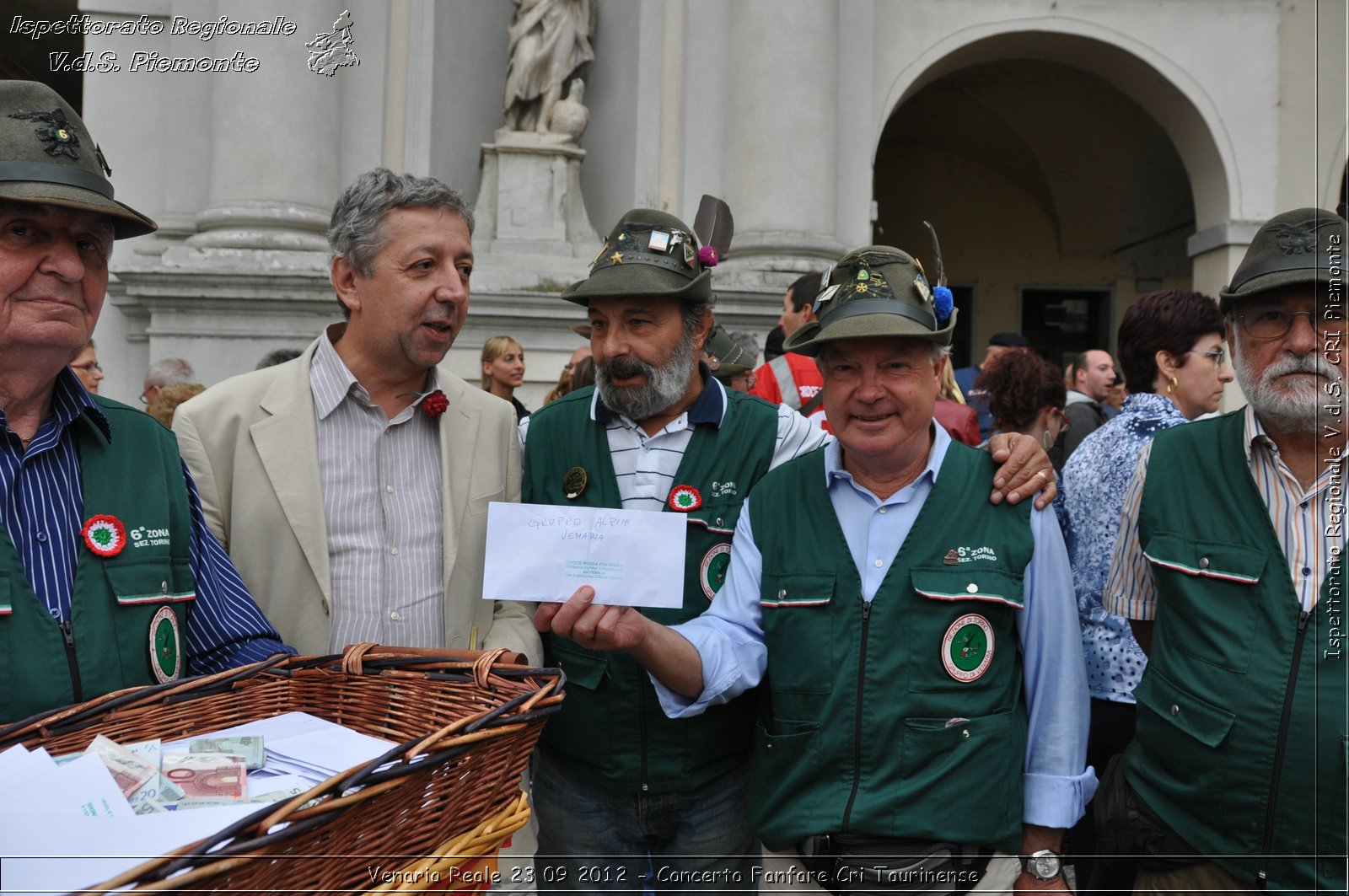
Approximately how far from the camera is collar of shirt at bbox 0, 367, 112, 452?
7.39ft

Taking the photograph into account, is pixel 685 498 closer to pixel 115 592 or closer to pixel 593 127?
pixel 115 592

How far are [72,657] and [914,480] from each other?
1790 mm

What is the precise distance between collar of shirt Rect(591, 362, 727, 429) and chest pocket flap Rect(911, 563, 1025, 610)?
0.84m

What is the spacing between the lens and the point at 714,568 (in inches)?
120

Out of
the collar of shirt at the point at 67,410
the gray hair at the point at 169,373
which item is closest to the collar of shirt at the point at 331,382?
the collar of shirt at the point at 67,410

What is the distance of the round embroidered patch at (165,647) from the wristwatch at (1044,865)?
1.85 meters

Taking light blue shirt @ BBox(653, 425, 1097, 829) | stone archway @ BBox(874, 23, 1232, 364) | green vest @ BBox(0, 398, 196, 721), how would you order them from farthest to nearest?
stone archway @ BBox(874, 23, 1232, 364) → light blue shirt @ BBox(653, 425, 1097, 829) → green vest @ BBox(0, 398, 196, 721)

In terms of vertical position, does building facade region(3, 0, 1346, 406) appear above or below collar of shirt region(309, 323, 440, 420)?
above

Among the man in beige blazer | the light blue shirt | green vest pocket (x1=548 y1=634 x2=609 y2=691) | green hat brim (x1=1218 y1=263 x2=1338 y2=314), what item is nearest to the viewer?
green hat brim (x1=1218 y1=263 x2=1338 y2=314)

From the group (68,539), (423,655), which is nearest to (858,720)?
(423,655)

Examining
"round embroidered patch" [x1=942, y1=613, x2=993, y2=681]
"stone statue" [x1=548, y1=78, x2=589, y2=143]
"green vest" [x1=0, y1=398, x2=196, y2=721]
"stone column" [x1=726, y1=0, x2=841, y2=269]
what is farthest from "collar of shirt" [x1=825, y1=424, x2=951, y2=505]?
"stone statue" [x1=548, y1=78, x2=589, y2=143]

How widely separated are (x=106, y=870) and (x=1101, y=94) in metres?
13.5

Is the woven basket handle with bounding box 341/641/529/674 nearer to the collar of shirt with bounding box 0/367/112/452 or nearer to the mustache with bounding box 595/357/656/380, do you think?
the collar of shirt with bounding box 0/367/112/452

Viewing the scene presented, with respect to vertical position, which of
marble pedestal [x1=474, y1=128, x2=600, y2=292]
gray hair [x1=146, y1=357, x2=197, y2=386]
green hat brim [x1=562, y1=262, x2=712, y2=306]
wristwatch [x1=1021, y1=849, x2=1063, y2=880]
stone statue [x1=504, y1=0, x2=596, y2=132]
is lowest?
wristwatch [x1=1021, y1=849, x2=1063, y2=880]
